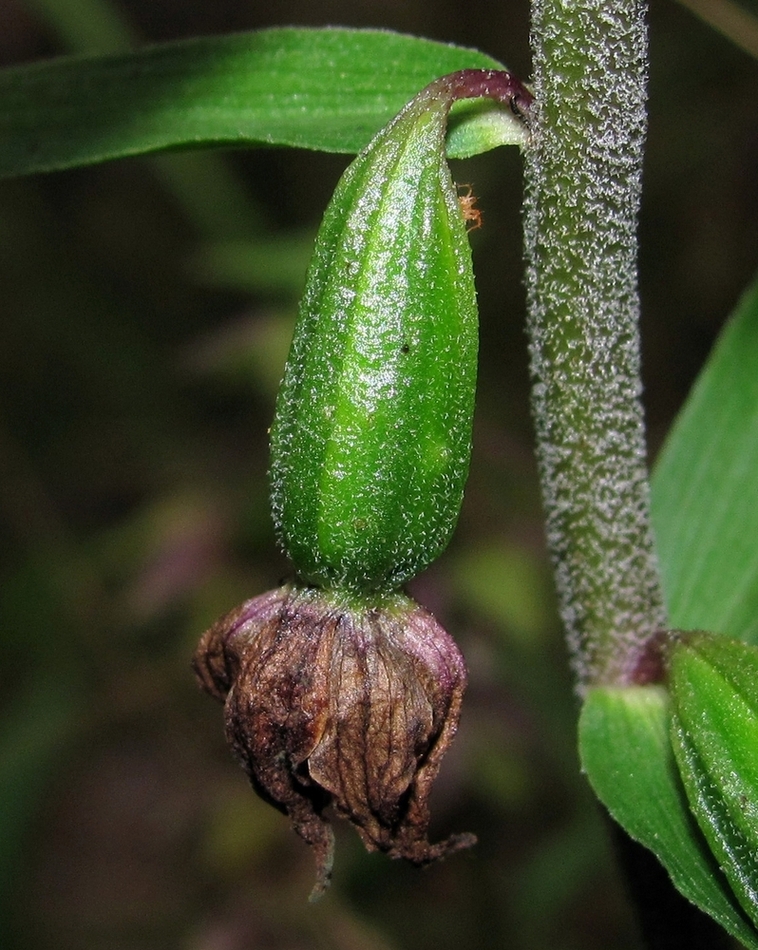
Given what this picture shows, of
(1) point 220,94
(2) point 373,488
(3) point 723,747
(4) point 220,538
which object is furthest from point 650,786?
(4) point 220,538

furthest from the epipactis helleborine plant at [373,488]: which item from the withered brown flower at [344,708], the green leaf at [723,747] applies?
the green leaf at [723,747]

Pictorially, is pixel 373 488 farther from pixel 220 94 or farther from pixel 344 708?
pixel 220 94

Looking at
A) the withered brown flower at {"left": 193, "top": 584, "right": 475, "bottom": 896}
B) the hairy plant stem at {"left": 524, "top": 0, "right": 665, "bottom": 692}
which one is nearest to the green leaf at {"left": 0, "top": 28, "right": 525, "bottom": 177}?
the hairy plant stem at {"left": 524, "top": 0, "right": 665, "bottom": 692}

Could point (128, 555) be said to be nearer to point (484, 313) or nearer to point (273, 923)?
point (273, 923)

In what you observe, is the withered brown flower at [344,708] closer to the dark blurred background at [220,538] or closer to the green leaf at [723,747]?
the green leaf at [723,747]

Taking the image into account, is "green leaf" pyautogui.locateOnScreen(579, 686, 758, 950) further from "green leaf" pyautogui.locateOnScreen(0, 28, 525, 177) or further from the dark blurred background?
the dark blurred background

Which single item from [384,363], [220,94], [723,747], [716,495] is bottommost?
[723,747]
